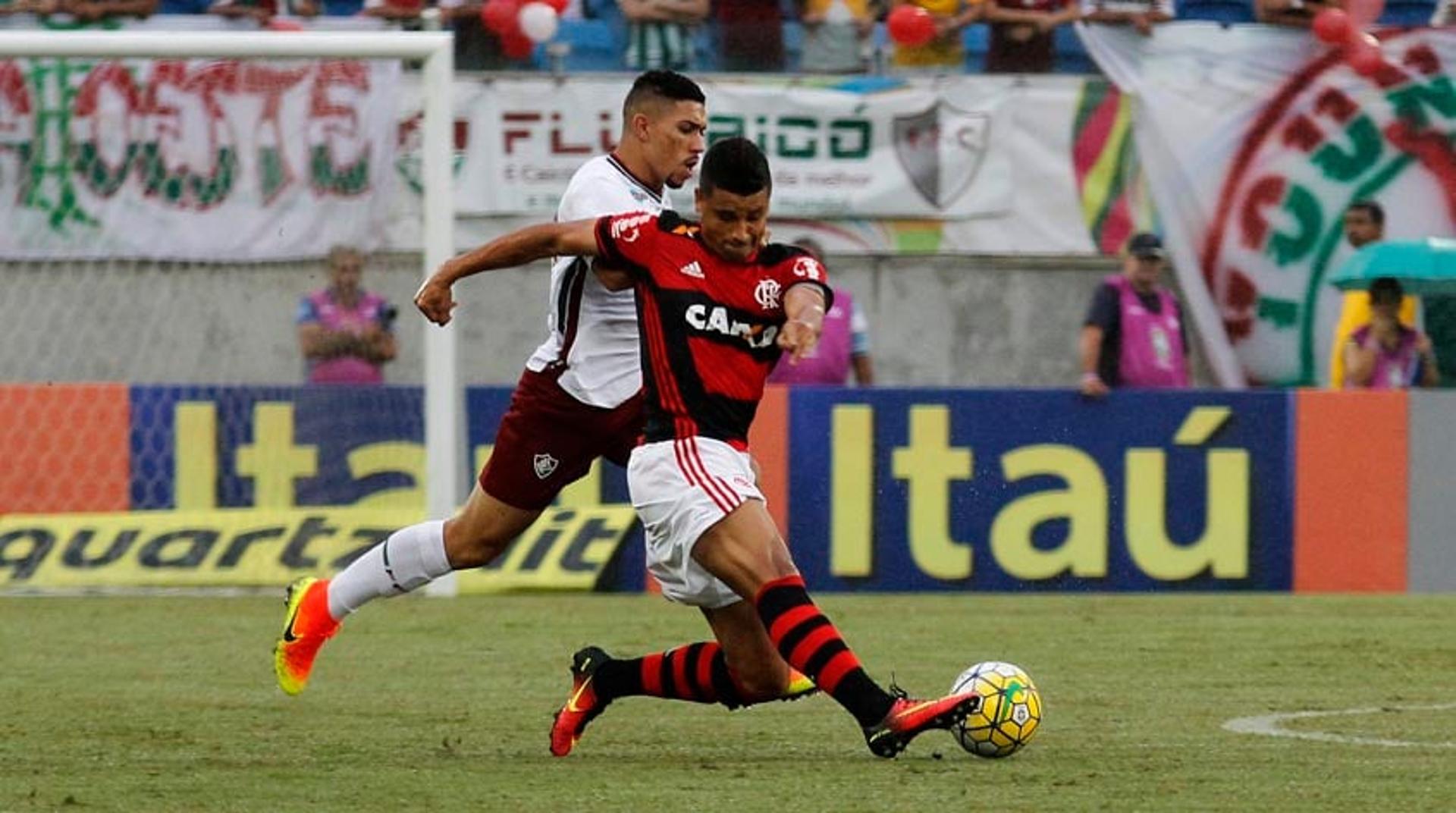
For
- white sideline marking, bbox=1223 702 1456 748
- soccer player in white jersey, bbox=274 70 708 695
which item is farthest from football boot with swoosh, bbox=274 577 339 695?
white sideline marking, bbox=1223 702 1456 748

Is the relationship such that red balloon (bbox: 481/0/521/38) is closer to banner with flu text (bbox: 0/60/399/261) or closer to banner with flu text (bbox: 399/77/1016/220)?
banner with flu text (bbox: 399/77/1016/220)

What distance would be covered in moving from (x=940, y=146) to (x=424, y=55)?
3917mm

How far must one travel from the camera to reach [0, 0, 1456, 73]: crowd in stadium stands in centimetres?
1611

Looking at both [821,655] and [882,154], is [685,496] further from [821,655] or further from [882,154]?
[882,154]

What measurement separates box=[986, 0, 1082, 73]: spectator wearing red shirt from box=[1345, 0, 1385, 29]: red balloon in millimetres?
1678

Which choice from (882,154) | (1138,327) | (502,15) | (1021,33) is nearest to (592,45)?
(502,15)

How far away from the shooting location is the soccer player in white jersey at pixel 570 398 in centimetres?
822

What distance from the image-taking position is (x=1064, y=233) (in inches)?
641

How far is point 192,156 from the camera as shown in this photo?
46.9ft

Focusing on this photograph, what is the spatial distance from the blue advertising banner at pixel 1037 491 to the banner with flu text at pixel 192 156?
9.03 ft

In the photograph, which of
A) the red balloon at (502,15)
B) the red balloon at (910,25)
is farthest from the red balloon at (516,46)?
the red balloon at (910,25)

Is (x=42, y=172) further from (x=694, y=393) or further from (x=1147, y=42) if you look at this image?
(x=694, y=393)

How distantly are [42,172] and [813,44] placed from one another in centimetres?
474

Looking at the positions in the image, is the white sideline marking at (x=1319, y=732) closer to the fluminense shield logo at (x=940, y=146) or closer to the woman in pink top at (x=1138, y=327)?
the woman in pink top at (x=1138, y=327)
